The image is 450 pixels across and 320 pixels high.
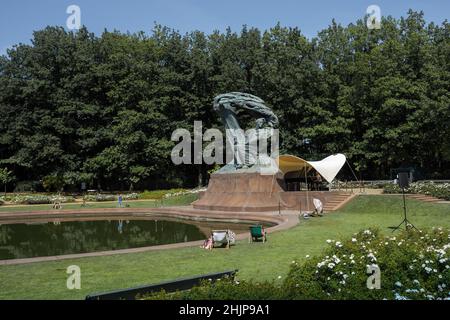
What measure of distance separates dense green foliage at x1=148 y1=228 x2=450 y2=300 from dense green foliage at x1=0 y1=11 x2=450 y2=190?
38.0m

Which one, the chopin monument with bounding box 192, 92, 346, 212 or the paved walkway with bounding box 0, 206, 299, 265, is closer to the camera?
the paved walkway with bounding box 0, 206, 299, 265

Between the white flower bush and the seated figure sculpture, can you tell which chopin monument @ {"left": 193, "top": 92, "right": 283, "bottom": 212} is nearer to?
the seated figure sculpture

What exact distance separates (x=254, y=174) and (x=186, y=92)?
2590cm

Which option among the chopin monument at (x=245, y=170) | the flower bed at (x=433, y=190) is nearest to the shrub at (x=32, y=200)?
the chopin monument at (x=245, y=170)

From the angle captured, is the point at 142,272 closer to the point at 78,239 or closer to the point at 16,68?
the point at 78,239

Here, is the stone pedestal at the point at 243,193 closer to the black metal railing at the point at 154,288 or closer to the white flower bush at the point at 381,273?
the white flower bush at the point at 381,273

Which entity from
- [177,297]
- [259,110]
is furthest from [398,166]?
[177,297]

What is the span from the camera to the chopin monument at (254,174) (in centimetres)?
2862

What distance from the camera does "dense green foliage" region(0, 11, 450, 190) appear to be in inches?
A: 1813

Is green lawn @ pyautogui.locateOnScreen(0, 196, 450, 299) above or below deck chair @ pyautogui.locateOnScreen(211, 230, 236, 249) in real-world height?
below

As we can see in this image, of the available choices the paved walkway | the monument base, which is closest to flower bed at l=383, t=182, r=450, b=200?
the monument base

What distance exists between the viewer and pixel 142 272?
1064 cm

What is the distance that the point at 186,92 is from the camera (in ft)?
174
